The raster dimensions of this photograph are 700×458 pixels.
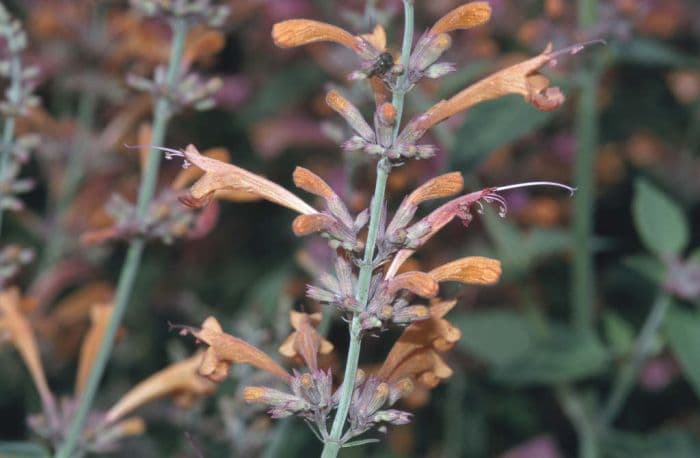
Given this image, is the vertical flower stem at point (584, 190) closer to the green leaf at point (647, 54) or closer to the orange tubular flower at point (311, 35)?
the green leaf at point (647, 54)

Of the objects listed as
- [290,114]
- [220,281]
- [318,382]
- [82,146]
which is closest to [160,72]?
[318,382]

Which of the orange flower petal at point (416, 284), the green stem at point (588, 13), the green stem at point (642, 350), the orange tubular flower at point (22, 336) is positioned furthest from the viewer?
the green stem at point (588, 13)

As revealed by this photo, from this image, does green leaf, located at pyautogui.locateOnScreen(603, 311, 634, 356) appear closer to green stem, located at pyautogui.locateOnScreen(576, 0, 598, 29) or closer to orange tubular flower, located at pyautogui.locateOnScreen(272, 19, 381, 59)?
green stem, located at pyautogui.locateOnScreen(576, 0, 598, 29)

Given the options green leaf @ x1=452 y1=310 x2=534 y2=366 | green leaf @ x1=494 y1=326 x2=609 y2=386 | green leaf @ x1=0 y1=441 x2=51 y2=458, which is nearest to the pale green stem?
green leaf @ x1=0 y1=441 x2=51 y2=458

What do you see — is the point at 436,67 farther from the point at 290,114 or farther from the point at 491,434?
the point at 290,114

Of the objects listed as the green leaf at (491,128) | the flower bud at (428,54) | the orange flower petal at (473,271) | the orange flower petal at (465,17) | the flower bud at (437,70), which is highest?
the orange flower petal at (465,17)

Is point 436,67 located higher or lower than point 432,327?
higher

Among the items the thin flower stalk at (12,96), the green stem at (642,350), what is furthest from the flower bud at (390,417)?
the green stem at (642,350)

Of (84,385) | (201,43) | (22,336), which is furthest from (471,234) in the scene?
(22,336)
